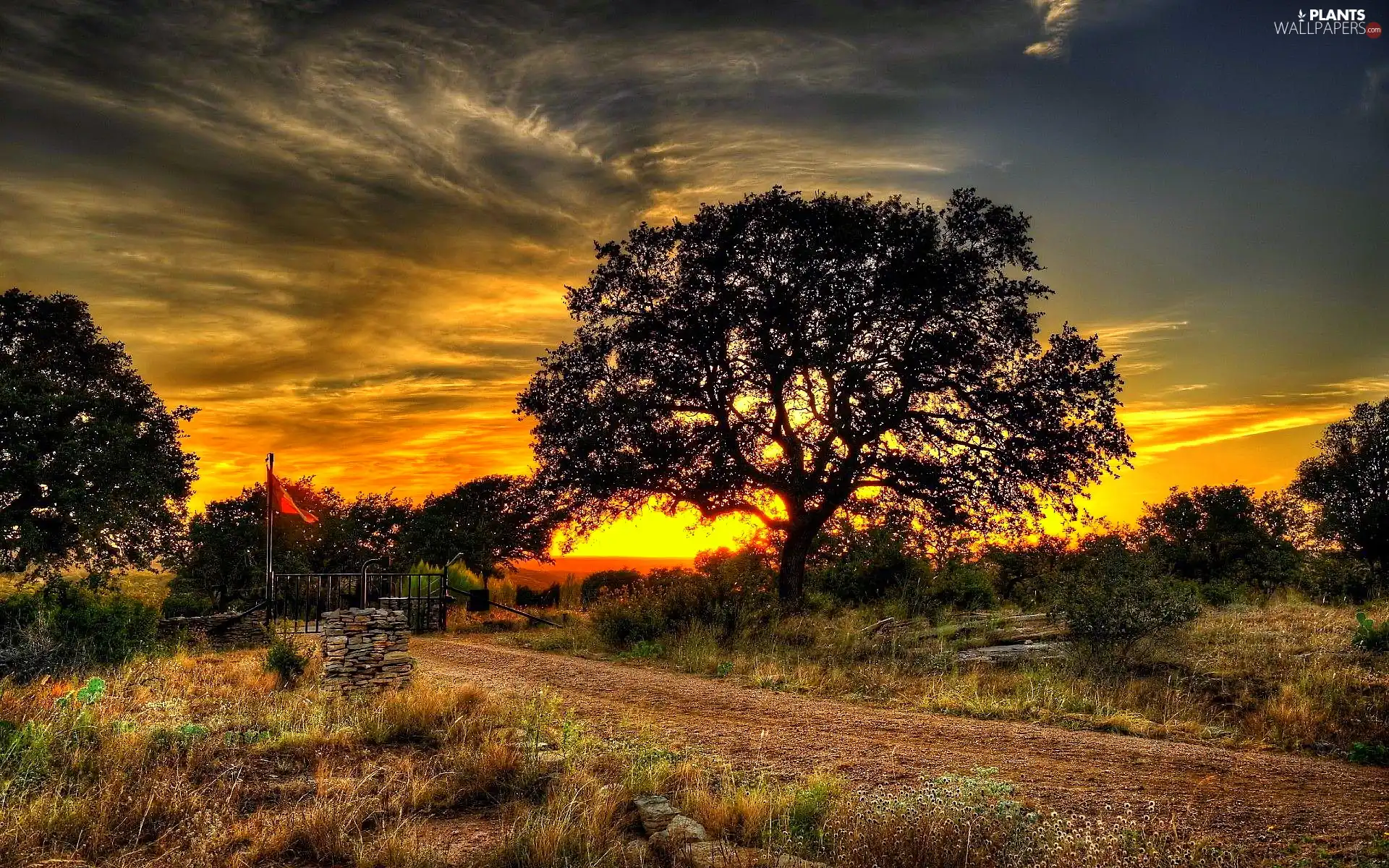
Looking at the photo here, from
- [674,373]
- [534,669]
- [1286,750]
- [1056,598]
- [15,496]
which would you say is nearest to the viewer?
[1286,750]

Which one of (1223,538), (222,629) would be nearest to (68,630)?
(222,629)

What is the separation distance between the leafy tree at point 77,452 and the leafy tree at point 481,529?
52.0 feet

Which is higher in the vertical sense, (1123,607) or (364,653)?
(1123,607)

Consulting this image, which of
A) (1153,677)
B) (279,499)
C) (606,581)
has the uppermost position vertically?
(279,499)

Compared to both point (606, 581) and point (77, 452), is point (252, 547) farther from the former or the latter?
point (606, 581)

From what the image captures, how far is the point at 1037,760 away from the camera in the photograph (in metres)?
8.82

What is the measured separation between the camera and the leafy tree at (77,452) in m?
23.3

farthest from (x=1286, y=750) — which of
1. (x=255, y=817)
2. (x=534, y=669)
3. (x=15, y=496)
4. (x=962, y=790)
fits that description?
(x=15, y=496)

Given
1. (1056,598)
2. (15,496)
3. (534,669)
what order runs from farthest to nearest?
(15,496) → (534,669) → (1056,598)

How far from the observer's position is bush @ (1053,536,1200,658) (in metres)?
13.6

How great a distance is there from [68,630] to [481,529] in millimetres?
27715

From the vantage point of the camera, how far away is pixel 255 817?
7.15 m

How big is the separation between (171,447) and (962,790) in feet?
93.8

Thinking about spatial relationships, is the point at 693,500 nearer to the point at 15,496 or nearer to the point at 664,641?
the point at 664,641
